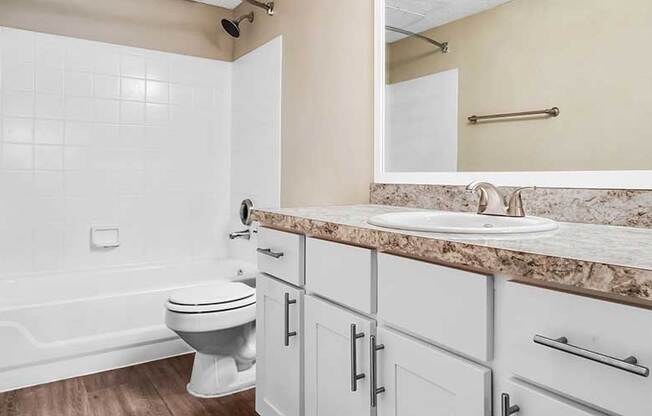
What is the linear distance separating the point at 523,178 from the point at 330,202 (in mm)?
1031

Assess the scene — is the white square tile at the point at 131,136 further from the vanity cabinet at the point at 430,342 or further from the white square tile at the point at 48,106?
the vanity cabinet at the point at 430,342

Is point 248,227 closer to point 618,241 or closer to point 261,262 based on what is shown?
point 261,262

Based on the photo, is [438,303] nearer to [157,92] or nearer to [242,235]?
[242,235]

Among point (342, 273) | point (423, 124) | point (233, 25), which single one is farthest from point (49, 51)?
point (342, 273)

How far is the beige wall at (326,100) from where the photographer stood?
208 cm

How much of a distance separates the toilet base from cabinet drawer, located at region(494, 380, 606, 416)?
5.14ft

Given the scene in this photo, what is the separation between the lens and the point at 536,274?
0.74 metres

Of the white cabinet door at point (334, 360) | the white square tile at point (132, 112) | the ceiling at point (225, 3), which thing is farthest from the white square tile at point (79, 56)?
the white cabinet door at point (334, 360)

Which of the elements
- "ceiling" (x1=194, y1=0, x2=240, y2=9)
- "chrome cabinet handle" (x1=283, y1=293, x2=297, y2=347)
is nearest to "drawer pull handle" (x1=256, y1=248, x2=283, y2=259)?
"chrome cabinet handle" (x1=283, y1=293, x2=297, y2=347)

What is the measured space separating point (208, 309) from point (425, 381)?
125cm

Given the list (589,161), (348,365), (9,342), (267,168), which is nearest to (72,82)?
(267,168)

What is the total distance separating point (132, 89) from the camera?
298 cm

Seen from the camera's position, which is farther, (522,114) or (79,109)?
(79,109)

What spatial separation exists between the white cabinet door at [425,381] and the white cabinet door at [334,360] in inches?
2.7
